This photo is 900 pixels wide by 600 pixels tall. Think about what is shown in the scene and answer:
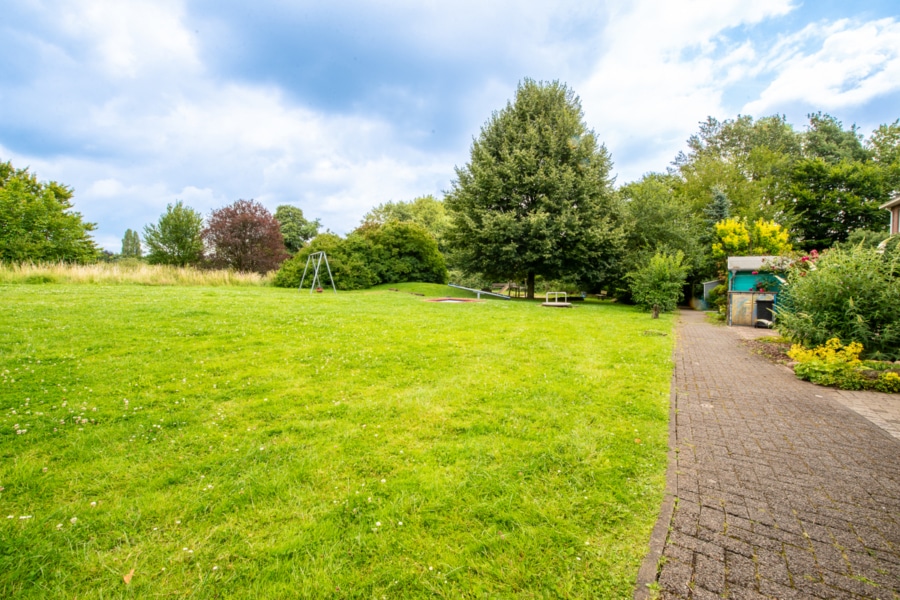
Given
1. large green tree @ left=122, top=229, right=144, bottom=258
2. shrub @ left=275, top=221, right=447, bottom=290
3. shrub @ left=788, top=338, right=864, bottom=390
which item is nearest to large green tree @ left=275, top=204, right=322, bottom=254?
shrub @ left=275, top=221, right=447, bottom=290

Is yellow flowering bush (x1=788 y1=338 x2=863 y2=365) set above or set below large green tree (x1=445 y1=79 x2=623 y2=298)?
below

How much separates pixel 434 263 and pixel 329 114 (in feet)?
52.9

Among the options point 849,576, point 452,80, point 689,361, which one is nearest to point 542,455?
point 849,576

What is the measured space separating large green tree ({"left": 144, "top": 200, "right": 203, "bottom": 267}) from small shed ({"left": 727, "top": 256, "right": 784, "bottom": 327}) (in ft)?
113

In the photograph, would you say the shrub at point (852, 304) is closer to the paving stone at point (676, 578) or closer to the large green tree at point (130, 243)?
the paving stone at point (676, 578)

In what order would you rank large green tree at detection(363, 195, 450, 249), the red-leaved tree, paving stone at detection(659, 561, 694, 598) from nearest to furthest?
1. paving stone at detection(659, 561, 694, 598)
2. the red-leaved tree
3. large green tree at detection(363, 195, 450, 249)

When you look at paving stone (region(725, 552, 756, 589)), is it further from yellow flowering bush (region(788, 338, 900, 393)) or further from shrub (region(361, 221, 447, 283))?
shrub (region(361, 221, 447, 283))

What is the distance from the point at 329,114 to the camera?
1443 centimetres

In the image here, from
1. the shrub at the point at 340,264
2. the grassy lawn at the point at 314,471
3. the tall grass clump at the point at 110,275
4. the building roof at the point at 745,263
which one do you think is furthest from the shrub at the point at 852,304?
the tall grass clump at the point at 110,275

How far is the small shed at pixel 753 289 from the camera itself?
12742mm

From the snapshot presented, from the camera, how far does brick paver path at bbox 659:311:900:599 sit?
1901 mm

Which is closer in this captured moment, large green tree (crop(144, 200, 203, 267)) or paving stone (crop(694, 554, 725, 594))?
paving stone (crop(694, 554, 725, 594))

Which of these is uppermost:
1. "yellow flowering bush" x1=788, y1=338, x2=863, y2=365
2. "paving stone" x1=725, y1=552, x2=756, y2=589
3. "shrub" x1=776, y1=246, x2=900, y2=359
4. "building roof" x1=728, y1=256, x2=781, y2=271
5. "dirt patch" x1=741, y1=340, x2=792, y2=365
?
"building roof" x1=728, y1=256, x2=781, y2=271

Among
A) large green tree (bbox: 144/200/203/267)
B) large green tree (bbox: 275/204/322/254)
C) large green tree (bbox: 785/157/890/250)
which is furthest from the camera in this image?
large green tree (bbox: 275/204/322/254)
